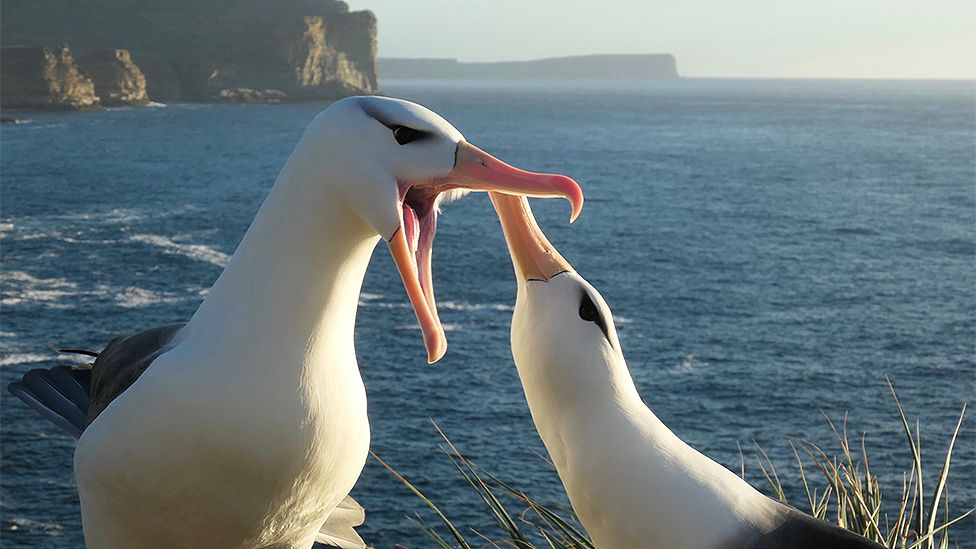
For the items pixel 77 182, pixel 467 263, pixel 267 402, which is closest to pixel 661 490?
pixel 267 402

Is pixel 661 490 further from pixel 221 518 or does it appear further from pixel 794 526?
pixel 221 518

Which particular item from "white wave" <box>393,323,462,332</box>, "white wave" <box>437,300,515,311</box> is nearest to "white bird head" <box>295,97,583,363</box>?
"white wave" <box>393,323,462,332</box>

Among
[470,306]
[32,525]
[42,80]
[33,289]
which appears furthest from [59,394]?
[42,80]

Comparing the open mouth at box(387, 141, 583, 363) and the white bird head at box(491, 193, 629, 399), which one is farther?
the white bird head at box(491, 193, 629, 399)

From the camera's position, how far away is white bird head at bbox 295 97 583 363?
3137 mm

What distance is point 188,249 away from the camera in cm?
5831

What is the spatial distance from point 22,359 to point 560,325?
40.4m

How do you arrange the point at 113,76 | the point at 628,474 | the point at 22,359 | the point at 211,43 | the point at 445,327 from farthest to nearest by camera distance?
the point at 211,43 < the point at 113,76 < the point at 445,327 < the point at 22,359 < the point at 628,474

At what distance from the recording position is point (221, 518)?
3447mm

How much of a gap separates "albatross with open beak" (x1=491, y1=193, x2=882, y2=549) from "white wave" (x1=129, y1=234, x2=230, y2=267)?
172 ft

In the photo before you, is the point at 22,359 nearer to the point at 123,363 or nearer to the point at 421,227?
the point at 123,363

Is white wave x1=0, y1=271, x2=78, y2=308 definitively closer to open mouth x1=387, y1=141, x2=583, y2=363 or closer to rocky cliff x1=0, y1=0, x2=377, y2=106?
open mouth x1=387, y1=141, x2=583, y2=363

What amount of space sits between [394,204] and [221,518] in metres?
1.17

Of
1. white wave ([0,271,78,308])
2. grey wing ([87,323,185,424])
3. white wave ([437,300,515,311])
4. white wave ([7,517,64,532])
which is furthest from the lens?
white wave ([437,300,515,311])
